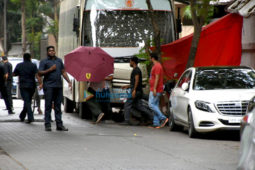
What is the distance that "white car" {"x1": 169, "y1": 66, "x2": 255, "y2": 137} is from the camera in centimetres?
1364

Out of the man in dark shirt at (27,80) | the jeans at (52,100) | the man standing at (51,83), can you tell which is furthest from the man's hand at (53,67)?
the man in dark shirt at (27,80)

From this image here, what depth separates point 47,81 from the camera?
15320 millimetres

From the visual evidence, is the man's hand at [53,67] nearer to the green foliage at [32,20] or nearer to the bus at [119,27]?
the bus at [119,27]

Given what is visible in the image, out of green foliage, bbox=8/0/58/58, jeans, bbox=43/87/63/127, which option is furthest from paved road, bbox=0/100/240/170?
green foliage, bbox=8/0/58/58

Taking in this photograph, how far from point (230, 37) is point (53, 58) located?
5.94 m

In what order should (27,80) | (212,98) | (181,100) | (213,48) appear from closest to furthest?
1. (212,98)
2. (181,100)
3. (27,80)
4. (213,48)

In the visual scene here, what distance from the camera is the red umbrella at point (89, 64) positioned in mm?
18438

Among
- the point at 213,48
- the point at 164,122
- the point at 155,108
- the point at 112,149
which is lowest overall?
the point at 164,122

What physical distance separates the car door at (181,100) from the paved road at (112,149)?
451mm

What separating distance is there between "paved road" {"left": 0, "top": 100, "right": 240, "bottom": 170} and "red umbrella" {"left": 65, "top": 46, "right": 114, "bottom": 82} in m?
2.08

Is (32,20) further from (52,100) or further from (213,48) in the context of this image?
(52,100)

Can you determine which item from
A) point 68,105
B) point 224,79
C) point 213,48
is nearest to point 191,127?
point 224,79

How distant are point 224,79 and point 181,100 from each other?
1060mm

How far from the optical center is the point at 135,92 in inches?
695
